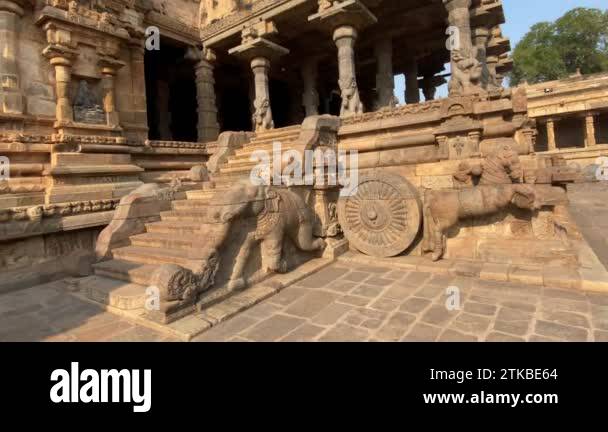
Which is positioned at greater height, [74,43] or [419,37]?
[419,37]

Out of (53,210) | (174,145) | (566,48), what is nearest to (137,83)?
(174,145)

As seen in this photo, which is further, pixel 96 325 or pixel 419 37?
pixel 419 37

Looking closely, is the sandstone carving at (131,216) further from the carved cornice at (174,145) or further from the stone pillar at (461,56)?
the stone pillar at (461,56)

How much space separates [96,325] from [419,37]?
1253cm

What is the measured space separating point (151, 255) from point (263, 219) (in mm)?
1812

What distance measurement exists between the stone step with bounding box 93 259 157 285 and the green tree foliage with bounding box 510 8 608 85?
143ft

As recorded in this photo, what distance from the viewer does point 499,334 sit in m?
2.66

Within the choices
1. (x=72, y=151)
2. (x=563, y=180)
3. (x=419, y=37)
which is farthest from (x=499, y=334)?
(x=419, y=37)

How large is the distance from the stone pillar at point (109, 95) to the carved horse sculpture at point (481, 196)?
7.13 m

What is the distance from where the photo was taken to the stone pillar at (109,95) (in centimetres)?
732

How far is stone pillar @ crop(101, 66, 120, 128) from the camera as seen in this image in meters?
7.32

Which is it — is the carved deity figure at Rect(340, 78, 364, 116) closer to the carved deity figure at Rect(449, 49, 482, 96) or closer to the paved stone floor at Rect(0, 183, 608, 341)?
the carved deity figure at Rect(449, 49, 482, 96)

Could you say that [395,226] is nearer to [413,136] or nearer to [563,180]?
[413,136]

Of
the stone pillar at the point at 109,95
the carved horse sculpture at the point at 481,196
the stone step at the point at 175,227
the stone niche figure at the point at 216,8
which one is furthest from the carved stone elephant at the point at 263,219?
the stone niche figure at the point at 216,8
